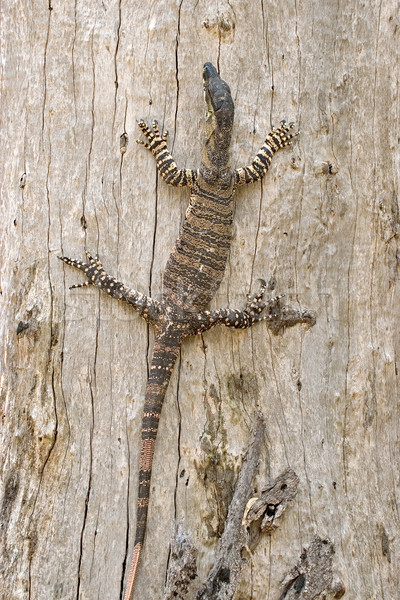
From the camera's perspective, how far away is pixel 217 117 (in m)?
4.57

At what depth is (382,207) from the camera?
4.95 metres

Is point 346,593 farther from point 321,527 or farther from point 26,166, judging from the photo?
point 26,166

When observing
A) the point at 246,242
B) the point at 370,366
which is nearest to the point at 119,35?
the point at 246,242

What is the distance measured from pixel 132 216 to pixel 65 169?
687 millimetres

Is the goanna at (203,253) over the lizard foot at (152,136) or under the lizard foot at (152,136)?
under

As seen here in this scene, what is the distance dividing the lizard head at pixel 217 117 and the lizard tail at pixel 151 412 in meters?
1.57

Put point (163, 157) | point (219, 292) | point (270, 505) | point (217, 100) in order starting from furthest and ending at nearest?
point (219, 292) → point (163, 157) → point (217, 100) → point (270, 505)

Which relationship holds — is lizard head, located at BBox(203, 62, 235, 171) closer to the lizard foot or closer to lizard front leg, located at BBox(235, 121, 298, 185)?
lizard front leg, located at BBox(235, 121, 298, 185)

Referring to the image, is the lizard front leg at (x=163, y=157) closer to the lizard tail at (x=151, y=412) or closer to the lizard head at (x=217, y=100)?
the lizard head at (x=217, y=100)

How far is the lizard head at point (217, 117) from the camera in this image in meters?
4.54

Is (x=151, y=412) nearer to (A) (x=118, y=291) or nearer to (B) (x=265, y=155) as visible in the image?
(A) (x=118, y=291)

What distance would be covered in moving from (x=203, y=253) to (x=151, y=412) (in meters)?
1.37

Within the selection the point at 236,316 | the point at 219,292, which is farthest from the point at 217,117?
the point at 236,316

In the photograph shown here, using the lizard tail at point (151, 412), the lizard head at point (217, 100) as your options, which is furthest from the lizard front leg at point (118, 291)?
the lizard head at point (217, 100)
